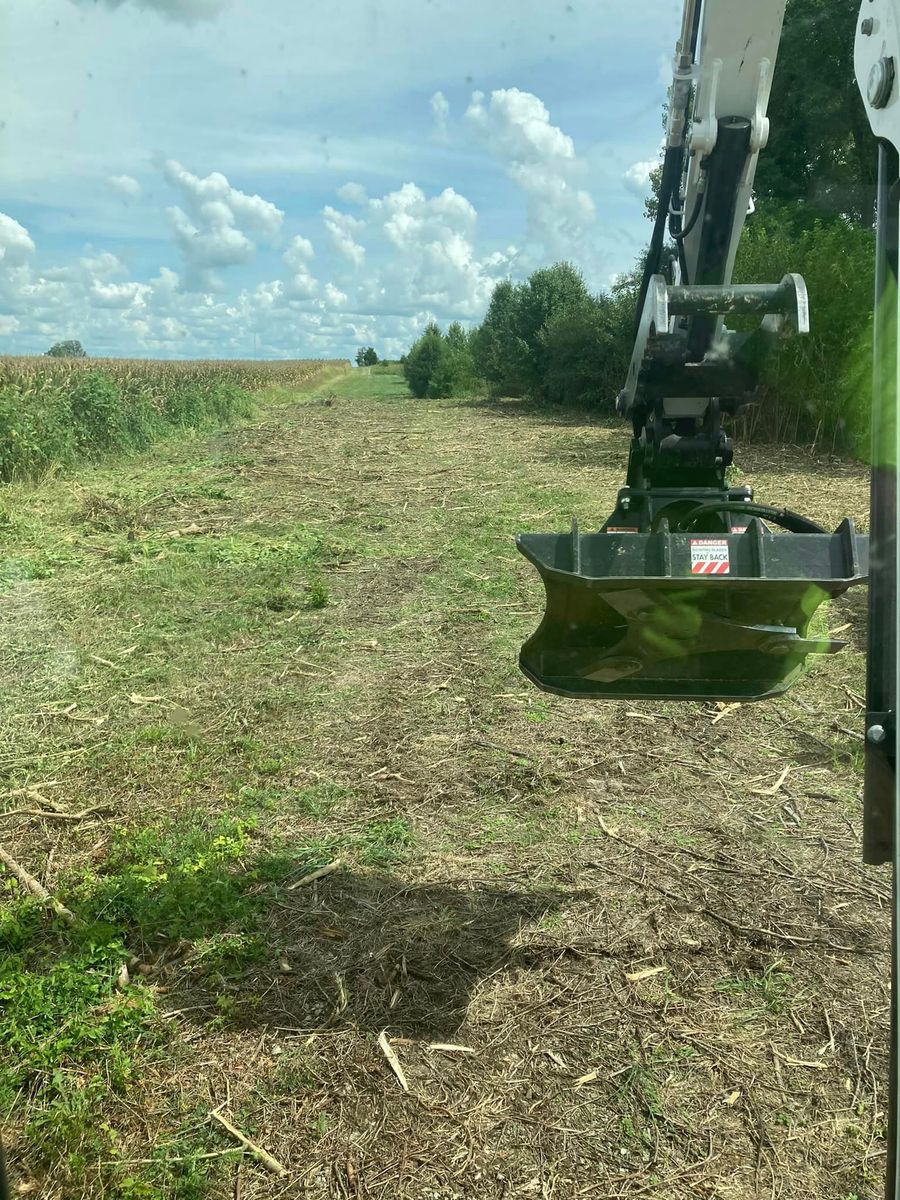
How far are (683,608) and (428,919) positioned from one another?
56.6 inches

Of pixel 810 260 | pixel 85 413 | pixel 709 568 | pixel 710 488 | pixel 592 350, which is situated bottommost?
pixel 709 568

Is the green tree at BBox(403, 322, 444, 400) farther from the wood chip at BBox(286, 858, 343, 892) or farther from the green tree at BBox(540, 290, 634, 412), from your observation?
the wood chip at BBox(286, 858, 343, 892)

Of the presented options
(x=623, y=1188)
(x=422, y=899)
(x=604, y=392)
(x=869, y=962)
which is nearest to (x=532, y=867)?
(x=422, y=899)

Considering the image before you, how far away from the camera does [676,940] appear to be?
3.34 m

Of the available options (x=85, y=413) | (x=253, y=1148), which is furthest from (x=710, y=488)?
(x=85, y=413)

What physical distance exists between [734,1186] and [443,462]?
13.3 metres

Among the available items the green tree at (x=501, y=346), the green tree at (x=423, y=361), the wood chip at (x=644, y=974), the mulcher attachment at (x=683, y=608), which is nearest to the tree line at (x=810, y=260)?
the green tree at (x=501, y=346)

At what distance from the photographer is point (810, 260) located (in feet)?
48.1

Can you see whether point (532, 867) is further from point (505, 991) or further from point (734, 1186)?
point (734, 1186)

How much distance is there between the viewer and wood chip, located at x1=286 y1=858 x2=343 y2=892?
368cm

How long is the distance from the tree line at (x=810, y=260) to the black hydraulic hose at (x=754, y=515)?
4.64 metres

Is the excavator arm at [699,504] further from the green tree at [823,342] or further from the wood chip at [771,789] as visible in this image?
the green tree at [823,342]

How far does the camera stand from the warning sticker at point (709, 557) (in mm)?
2873

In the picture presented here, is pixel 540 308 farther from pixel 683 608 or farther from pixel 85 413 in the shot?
pixel 683 608
